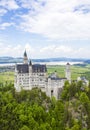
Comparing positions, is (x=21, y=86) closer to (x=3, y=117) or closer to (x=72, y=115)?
(x=72, y=115)

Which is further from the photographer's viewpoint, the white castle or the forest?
the white castle

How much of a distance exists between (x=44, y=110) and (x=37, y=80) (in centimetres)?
1849

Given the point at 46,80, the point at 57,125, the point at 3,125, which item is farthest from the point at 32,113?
the point at 46,80

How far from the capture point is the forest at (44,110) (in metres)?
78.2

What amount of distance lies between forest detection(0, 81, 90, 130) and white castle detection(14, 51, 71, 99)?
3205 millimetres

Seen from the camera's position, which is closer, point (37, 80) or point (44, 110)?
point (44, 110)

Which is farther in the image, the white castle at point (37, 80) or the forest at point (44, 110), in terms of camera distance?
the white castle at point (37, 80)

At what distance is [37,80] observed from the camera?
11194cm

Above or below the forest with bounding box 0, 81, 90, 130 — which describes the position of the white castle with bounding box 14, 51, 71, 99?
above

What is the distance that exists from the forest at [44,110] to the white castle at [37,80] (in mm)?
3205

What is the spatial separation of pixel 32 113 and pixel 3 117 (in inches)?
565

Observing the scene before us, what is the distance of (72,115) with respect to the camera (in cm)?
9131

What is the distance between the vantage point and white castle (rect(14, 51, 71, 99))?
108 metres

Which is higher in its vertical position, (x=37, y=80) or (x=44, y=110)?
(x=37, y=80)
